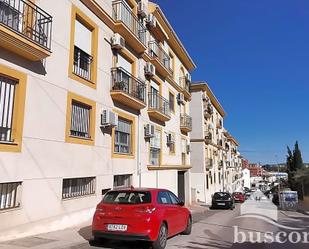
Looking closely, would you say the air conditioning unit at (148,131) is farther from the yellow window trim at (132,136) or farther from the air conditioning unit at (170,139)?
the air conditioning unit at (170,139)

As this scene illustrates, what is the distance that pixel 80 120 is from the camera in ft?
42.8

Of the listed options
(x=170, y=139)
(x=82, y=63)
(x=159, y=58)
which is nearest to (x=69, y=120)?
(x=82, y=63)

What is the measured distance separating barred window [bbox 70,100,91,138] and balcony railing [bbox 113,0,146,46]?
5.13 meters

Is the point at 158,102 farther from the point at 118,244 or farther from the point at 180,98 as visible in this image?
the point at 118,244

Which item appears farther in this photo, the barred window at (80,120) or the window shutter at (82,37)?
the window shutter at (82,37)

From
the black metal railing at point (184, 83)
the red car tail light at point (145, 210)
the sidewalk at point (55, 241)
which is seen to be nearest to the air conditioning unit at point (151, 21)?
the black metal railing at point (184, 83)

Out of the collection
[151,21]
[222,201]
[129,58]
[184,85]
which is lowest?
[222,201]

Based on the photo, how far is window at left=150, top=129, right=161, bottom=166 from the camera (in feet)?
68.4

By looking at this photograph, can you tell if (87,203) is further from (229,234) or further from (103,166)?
(229,234)

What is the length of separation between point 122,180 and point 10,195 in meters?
7.85

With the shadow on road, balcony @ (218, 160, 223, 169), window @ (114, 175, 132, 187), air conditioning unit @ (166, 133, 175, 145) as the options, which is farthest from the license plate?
balcony @ (218, 160, 223, 169)

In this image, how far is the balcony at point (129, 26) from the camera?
16.2 metres

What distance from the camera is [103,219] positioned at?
8461 millimetres

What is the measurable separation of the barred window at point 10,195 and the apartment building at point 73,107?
0.09 feet
